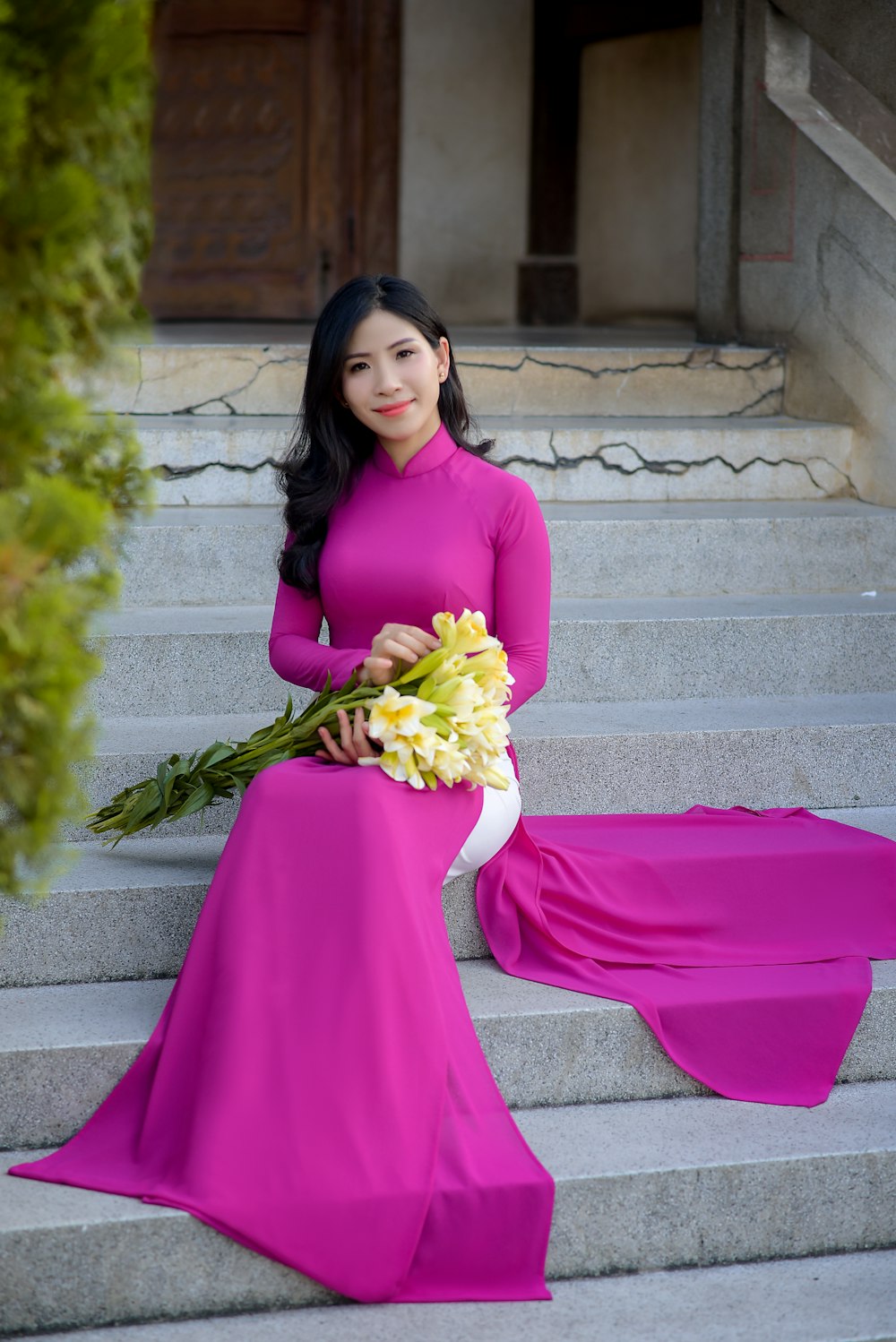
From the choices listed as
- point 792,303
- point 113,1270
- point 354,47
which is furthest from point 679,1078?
point 354,47

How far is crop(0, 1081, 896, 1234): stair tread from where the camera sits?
7.42 feet

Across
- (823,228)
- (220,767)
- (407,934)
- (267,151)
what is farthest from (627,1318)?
(267,151)

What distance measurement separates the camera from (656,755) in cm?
333

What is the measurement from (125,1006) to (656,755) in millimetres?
1293

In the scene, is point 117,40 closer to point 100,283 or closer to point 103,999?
point 100,283

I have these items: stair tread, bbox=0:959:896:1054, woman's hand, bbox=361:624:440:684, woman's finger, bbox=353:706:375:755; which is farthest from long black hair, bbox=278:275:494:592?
stair tread, bbox=0:959:896:1054

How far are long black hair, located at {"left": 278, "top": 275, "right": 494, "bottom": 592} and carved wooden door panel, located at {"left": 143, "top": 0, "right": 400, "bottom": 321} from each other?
4237 mm

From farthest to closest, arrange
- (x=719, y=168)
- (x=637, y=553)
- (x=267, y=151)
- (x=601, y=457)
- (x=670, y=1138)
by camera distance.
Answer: (x=267, y=151) < (x=719, y=168) < (x=601, y=457) < (x=637, y=553) < (x=670, y=1138)

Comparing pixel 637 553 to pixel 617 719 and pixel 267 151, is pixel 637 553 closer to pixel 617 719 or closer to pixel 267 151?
pixel 617 719

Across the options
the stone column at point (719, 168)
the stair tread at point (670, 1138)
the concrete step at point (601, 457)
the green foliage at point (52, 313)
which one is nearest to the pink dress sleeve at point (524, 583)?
the stair tread at point (670, 1138)

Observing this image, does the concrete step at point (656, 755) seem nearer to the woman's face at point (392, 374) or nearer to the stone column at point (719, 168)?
the woman's face at point (392, 374)

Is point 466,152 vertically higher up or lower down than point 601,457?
higher up

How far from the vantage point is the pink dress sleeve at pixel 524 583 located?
2.82 meters

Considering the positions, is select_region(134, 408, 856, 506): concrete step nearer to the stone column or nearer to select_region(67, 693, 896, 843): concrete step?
the stone column
